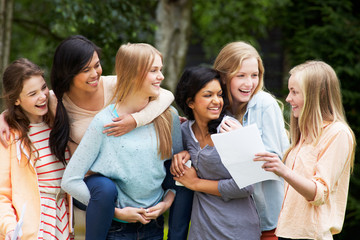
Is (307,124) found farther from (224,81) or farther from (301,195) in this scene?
(224,81)

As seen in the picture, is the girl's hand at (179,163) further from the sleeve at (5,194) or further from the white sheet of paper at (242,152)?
the sleeve at (5,194)

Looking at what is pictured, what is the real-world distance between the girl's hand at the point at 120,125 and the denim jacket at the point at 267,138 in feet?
2.21

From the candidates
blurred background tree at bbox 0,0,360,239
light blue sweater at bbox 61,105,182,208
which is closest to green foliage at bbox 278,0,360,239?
blurred background tree at bbox 0,0,360,239

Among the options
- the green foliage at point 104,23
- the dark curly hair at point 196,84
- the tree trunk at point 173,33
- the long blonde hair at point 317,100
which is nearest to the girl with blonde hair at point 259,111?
the dark curly hair at point 196,84

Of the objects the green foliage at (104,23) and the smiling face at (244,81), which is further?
the green foliage at (104,23)

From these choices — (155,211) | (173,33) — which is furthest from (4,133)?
(173,33)

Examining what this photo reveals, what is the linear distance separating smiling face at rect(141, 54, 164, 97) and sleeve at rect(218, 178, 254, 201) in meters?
0.63

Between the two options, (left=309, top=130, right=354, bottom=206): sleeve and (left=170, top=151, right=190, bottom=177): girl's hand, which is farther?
(left=170, top=151, right=190, bottom=177): girl's hand

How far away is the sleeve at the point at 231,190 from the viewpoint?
2.53 m

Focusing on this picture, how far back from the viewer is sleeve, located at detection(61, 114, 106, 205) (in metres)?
2.53

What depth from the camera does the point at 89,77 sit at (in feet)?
9.16

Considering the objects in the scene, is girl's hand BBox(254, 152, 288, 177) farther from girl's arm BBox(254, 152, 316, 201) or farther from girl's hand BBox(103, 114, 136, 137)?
girl's hand BBox(103, 114, 136, 137)

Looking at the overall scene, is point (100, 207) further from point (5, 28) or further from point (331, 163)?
point (5, 28)

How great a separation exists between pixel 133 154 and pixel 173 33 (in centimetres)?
395
